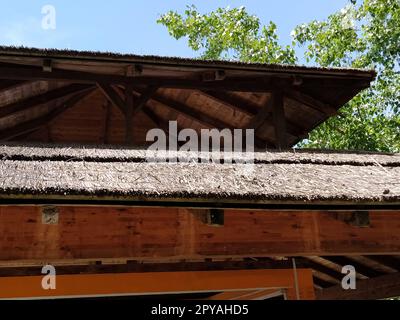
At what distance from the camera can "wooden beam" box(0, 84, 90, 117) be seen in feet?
25.5

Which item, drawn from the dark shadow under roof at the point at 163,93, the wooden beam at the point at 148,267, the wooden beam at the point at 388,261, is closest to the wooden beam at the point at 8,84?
the dark shadow under roof at the point at 163,93

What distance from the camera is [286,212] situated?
16.8ft

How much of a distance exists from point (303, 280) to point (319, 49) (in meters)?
12.8

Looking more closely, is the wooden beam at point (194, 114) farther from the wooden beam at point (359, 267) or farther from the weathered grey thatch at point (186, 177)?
the weathered grey thatch at point (186, 177)

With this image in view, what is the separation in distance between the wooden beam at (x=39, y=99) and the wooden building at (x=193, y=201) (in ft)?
0.05

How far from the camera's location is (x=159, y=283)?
5.60 meters

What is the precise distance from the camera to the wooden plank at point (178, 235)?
4.46 metres

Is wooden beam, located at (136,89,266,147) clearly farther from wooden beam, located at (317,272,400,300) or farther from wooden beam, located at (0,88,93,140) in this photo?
wooden beam, located at (317,272,400,300)

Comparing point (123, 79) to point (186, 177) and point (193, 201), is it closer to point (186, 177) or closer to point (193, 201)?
point (186, 177)

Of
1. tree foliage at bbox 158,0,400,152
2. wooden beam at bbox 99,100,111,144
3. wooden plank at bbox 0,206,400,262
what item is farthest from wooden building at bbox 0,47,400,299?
tree foliage at bbox 158,0,400,152

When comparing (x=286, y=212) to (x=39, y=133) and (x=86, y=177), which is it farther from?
(x=39, y=133)

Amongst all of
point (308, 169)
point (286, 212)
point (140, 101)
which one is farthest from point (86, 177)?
point (140, 101)
